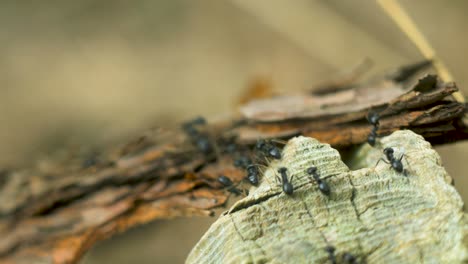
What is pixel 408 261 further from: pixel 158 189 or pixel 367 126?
pixel 158 189

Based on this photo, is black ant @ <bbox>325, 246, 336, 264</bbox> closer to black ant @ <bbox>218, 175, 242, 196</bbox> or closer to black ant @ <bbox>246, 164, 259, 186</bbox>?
black ant @ <bbox>246, 164, 259, 186</bbox>

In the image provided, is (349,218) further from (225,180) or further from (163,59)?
(163,59)

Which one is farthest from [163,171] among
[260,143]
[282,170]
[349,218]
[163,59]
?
[163,59]

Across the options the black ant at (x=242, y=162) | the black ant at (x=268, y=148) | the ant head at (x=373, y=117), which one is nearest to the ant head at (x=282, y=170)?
the black ant at (x=268, y=148)

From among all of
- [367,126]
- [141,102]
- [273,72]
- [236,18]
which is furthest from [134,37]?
[367,126]

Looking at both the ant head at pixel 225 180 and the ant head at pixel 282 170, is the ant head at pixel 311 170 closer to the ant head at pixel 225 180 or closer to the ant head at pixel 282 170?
the ant head at pixel 282 170

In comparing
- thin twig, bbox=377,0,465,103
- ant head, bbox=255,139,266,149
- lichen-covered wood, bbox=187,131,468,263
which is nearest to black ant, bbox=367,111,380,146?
lichen-covered wood, bbox=187,131,468,263
